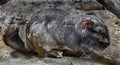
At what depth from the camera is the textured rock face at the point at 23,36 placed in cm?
494

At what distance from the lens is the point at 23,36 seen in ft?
18.6

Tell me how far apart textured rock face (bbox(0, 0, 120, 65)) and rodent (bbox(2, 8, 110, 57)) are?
139mm

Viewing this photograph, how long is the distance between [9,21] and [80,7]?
5.53 ft

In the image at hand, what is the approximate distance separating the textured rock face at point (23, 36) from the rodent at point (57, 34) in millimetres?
139

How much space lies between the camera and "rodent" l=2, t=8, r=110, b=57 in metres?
4.80

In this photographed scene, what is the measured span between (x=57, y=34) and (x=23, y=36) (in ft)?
3.02

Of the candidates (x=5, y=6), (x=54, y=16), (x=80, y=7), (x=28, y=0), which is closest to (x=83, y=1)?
(x=80, y=7)

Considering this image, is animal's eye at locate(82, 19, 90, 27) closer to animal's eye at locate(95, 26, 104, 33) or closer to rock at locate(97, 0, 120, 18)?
animal's eye at locate(95, 26, 104, 33)

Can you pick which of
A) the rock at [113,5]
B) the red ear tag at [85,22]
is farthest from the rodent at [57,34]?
the rock at [113,5]

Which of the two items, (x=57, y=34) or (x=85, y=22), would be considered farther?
(x=57, y=34)

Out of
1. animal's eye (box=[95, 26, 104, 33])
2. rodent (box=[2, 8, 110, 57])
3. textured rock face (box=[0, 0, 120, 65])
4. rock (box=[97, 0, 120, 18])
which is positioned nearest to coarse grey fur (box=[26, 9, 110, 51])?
rodent (box=[2, 8, 110, 57])

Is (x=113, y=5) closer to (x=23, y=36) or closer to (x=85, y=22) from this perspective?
(x=85, y=22)

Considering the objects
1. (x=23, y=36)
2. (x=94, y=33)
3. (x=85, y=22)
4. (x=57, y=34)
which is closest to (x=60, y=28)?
(x=57, y=34)

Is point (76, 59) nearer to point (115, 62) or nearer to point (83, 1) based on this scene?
point (115, 62)
